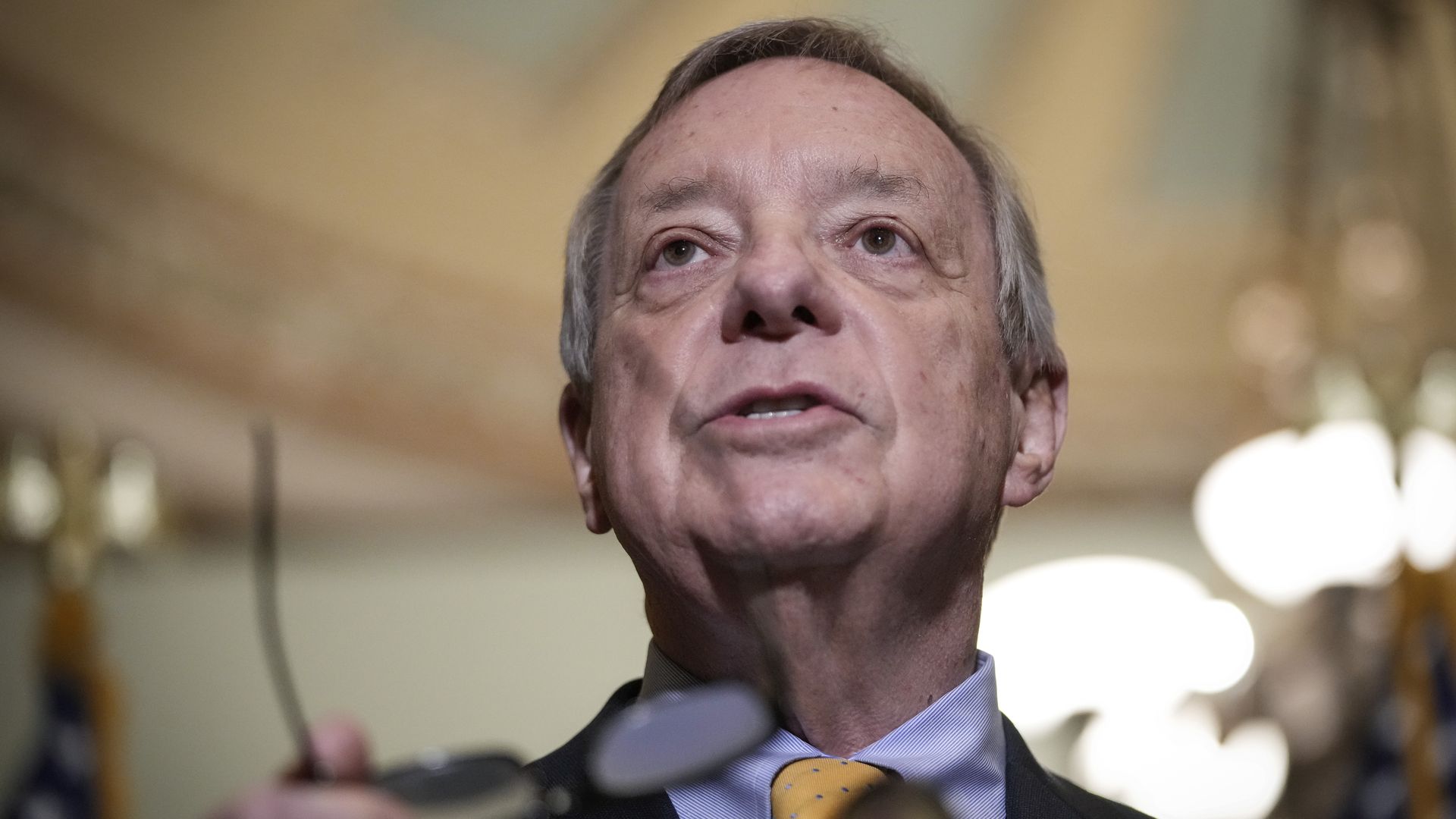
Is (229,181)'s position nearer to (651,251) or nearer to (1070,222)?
(1070,222)

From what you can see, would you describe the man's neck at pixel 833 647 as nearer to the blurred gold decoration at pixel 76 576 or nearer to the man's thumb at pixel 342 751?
the man's thumb at pixel 342 751

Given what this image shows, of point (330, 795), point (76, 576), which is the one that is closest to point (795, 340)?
point (330, 795)

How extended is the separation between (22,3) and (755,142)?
4816 millimetres

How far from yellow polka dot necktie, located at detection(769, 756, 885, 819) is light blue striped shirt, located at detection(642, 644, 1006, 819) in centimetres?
3

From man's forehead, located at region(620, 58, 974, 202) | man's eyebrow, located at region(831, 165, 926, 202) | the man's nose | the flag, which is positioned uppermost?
man's forehead, located at region(620, 58, 974, 202)

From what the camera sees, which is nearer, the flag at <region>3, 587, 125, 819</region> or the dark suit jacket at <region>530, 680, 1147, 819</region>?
the dark suit jacket at <region>530, 680, 1147, 819</region>

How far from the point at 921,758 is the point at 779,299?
483 mm

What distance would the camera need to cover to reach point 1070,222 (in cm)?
657

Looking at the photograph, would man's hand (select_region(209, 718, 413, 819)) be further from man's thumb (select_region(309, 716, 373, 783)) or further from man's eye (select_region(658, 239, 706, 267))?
man's eye (select_region(658, 239, 706, 267))

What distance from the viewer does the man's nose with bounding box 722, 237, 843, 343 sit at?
1281 millimetres

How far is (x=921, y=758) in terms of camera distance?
1353 mm

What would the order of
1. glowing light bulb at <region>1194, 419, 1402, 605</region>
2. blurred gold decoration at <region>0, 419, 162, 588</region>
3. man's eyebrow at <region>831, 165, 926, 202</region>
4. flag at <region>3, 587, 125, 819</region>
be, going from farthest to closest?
glowing light bulb at <region>1194, 419, 1402, 605</region>, blurred gold decoration at <region>0, 419, 162, 588</region>, flag at <region>3, 587, 125, 819</region>, man's eyebrow at <region>831, 165, 926, 202</region>

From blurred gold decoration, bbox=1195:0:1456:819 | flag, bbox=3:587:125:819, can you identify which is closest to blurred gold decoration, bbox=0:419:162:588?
flag, bbox=3:587:125:819

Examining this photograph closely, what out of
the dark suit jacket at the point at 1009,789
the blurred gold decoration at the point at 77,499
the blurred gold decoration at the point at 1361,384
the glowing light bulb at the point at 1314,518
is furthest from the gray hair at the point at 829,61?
the glowing light bulb at the point at 1314,518
